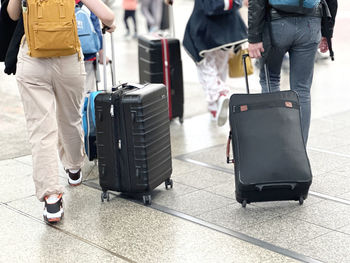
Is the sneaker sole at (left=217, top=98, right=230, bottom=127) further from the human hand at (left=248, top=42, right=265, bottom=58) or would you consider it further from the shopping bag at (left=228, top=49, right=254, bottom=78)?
the human hand at (left=248, top=42, right=265, bottom=58)

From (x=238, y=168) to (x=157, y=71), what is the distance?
2819mm

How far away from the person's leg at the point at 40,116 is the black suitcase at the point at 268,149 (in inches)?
46.2

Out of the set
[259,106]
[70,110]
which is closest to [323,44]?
[259,106]

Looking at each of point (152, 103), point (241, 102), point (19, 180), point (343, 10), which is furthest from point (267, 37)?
point (343, 10)

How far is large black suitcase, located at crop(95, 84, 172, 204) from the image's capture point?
4.52m

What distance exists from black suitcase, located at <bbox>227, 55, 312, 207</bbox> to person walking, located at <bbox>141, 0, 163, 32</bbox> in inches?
452

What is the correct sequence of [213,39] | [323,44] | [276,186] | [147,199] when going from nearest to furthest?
[276,186]
[147,199]
[323,44]
[213,39]

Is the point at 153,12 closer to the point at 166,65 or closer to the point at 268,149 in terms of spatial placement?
the point at 166,65

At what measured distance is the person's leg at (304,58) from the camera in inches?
191

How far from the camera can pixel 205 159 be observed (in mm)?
5840

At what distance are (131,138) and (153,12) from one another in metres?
11.9

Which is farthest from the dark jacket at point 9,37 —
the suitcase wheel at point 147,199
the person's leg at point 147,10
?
the person's leg at point 147,10

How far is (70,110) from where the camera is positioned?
4805mm

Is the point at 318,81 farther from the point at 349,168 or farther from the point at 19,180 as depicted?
the point at 19,180
